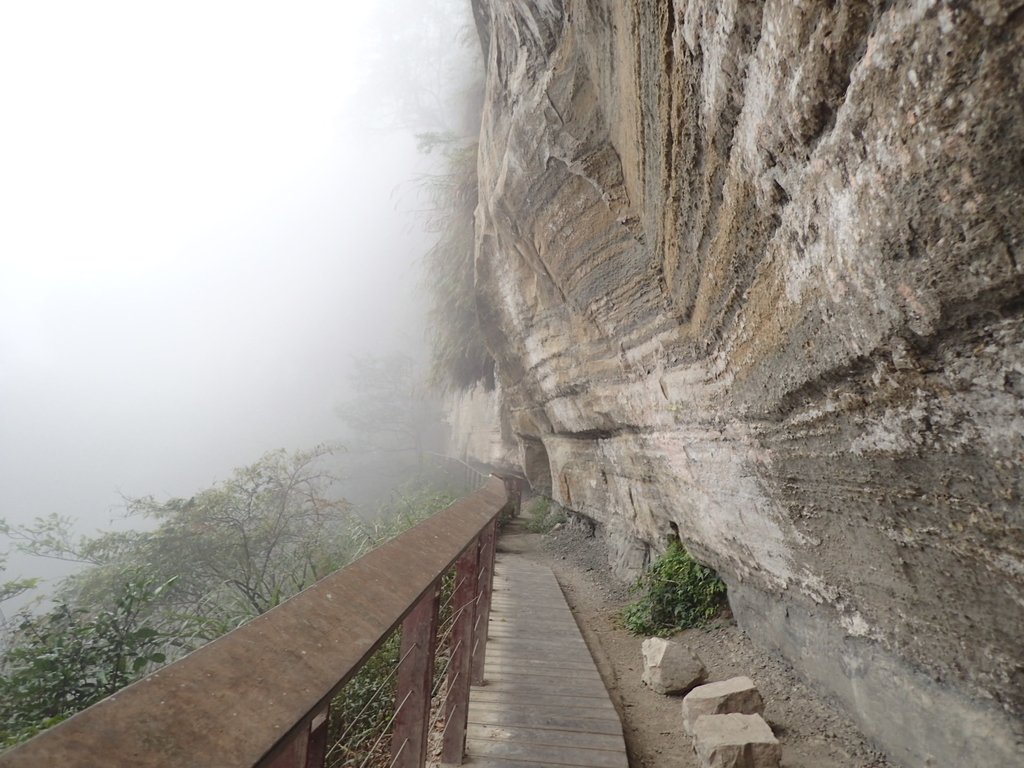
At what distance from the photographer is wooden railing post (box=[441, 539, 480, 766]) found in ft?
8.21

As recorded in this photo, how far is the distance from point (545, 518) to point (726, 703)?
7.75 m

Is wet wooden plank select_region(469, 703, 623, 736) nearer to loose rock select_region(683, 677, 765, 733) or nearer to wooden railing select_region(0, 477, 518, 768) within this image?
loose rock select_region(683, 677, 765, 733)

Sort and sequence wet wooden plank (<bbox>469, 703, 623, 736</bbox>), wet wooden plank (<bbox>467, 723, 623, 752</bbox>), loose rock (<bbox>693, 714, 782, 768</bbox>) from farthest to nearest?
wet wooden plank (<bbox>469, 703, 623, 736</bbox>) < wet wooden plank (<bbox>467, 723, 623, 752</bbox>) < loose rock (<bbox>693, 714, 782, 768</bbox>)

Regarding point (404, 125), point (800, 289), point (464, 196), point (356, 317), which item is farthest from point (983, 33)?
point (356, 317)

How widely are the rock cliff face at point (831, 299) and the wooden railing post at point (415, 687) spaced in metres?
1.68

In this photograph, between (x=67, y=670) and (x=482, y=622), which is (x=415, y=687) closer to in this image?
(x=482, y=622)

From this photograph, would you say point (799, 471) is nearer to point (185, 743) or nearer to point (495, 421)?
point (185, 743)

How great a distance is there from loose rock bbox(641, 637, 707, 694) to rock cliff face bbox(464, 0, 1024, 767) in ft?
1.93

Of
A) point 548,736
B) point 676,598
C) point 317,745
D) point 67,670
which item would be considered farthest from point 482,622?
point 67,670

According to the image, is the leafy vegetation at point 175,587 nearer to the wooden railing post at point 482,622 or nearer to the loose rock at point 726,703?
the wooden railing post at point 482,622

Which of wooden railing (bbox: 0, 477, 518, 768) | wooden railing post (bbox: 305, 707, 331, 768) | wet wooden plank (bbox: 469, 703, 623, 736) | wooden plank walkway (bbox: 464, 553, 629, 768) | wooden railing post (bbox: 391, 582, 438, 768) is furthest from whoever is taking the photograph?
wet wooden plank (bbox: 469, 703, 623, 736)

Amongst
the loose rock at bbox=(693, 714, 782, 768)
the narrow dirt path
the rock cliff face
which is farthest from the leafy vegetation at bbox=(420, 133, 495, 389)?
the loose rock at bbox=(693, 714, 782, 768)

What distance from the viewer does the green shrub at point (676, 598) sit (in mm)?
4594

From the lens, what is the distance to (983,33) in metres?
1.04
